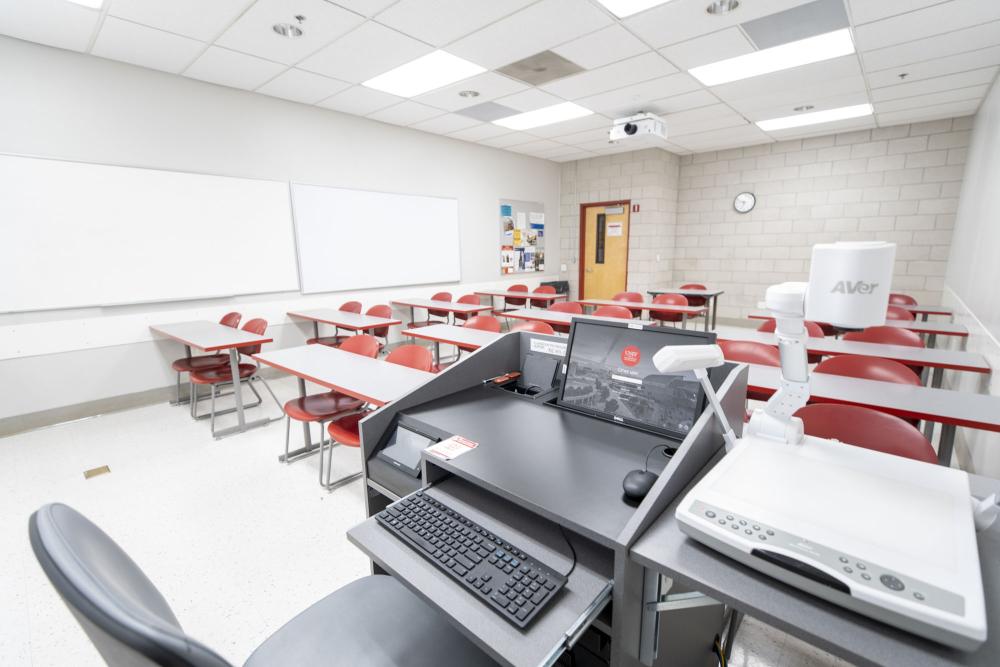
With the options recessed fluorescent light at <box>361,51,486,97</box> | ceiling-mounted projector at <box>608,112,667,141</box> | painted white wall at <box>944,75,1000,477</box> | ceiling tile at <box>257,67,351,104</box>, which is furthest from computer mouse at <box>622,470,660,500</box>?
ceiling-mounted projector at <box>608,112,667,141</box>

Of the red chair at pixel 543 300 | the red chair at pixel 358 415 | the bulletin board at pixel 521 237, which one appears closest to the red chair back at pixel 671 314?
the red chair at pixel 543 300

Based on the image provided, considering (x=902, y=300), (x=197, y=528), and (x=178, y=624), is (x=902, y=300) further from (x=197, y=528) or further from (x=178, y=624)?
(x=197, y=528)

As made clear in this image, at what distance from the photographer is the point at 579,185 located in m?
7.73

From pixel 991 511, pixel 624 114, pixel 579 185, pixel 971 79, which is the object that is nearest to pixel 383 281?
pixel 624 114

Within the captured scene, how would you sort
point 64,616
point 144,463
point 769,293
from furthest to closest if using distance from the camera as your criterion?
point 144,463
point 64,616
point 769,293

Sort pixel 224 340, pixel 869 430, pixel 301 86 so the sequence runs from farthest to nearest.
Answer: pixel 301 86 < pixel 224 340 < pixel 869 430

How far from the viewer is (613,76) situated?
3941 millimetres

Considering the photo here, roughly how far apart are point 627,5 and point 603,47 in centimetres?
56

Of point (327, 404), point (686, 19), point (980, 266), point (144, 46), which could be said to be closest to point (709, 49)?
point (686, 19)

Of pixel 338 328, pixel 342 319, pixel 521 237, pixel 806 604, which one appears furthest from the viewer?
pixel 521 237

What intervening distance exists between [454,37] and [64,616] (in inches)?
151

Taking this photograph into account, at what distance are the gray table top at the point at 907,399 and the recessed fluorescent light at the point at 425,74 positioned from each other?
327 centimetres

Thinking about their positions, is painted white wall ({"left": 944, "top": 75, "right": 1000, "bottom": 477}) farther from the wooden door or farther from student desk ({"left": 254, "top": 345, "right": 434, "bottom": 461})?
the wooden door

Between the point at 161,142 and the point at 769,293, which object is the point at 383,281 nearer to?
the point at 161,142
